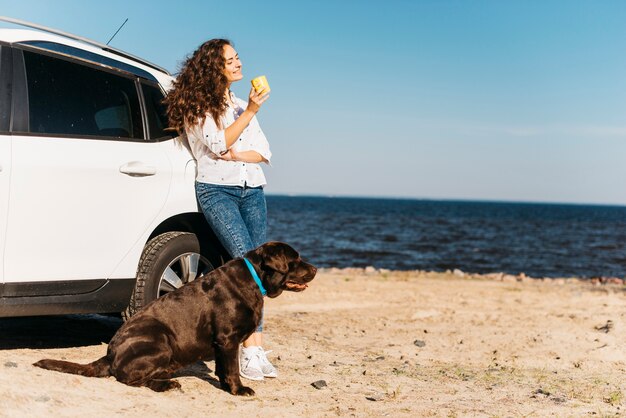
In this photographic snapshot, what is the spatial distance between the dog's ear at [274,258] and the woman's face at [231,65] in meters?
1.31

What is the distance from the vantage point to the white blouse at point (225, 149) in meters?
4.68

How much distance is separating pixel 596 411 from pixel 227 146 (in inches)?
124

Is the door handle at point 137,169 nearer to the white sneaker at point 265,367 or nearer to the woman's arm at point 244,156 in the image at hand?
the woman's arm at point 244,156

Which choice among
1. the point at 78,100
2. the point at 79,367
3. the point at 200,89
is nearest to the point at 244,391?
the point at 79,367

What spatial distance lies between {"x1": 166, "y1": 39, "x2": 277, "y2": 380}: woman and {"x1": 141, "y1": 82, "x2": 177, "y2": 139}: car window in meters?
0.11

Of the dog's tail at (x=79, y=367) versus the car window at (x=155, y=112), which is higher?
the car window at (x=155, y=112)

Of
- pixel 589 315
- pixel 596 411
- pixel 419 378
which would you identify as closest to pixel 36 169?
pixel 419 378

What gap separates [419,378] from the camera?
5.34 metres

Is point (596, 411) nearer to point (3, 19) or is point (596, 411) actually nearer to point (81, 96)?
point (81, 96)

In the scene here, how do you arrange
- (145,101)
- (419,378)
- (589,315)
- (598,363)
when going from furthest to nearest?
(589,315)
(598,363)
(419,378)
(145,101)

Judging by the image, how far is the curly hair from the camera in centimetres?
470

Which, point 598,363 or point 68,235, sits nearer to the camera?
point 68,235

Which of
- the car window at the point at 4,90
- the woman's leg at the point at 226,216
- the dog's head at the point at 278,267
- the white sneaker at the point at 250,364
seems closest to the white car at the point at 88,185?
the car window at the point at 4,90

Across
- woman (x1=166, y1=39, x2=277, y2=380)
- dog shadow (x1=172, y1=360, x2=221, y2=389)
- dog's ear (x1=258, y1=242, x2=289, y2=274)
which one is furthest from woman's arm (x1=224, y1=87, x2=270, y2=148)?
dog shadow (x1=172, y1=360, x2=221, y2=389)
